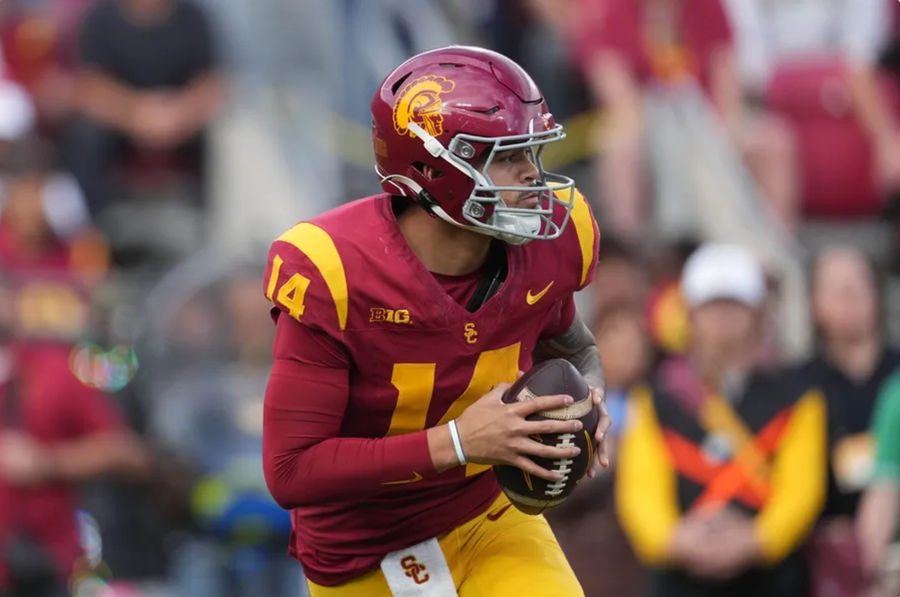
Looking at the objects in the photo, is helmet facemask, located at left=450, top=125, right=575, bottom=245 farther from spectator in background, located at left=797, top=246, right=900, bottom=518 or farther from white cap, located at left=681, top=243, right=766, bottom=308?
spectator in background, located at left=797, top=246, right=900, bottom=518

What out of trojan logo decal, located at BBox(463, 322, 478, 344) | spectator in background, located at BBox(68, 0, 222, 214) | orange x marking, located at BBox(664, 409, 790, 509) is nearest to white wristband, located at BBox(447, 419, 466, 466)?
trojan logo decal, located at BBox(463, 322, 478, 344)

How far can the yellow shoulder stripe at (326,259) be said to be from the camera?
4.35 metres

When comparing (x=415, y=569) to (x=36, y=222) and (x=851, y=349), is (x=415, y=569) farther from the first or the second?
(x=36, y=222)

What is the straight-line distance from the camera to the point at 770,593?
258 inches

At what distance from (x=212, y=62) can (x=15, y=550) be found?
10.2 ft

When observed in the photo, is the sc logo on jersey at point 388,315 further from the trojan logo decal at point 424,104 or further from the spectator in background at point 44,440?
the spectator in background at point 44,440

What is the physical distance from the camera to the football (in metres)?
4.32

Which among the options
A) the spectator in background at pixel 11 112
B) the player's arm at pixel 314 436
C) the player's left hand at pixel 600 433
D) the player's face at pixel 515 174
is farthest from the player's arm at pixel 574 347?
the spectator in background at pixel 11 112

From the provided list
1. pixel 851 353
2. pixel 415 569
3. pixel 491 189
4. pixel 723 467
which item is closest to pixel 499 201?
pixel 491 189

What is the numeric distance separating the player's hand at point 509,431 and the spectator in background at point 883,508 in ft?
8.81

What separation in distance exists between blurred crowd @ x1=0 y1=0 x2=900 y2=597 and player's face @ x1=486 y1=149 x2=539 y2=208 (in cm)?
236

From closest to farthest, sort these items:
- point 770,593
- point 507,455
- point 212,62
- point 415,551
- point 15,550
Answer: point 507,455, point 415,551, point 770,593, point 15,550, point 212,62

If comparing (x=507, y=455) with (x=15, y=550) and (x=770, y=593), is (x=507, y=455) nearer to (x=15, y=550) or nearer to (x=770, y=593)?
(x=770, y=593)

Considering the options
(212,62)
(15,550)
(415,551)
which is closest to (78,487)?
(15,550)
